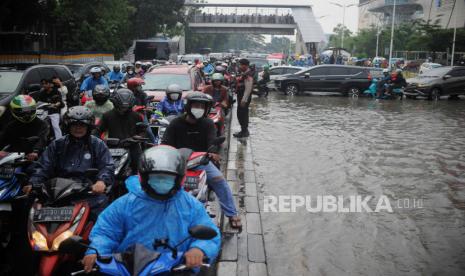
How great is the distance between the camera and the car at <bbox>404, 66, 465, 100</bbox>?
2367 cm

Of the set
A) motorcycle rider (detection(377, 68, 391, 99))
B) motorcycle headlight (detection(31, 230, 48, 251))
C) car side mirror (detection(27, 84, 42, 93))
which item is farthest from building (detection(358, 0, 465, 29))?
motorcycle headlight (detection(31, 230, 48, 251))

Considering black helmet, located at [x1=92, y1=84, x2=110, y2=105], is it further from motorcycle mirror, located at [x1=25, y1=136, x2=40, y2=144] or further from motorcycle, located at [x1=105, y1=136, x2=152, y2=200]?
motorcycle mirror, located at [x1=25, y1=136, x2=40, y2=144]

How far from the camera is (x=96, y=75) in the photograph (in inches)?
449

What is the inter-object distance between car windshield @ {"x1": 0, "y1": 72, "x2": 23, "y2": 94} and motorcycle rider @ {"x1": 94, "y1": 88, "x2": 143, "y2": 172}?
16.5 ft

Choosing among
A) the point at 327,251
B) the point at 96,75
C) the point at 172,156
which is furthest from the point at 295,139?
the point at 172,156

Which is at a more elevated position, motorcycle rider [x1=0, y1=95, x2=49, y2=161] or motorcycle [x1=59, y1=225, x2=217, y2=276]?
motorcycle rider [x1=0, y1=95, x2=49, y2=161]

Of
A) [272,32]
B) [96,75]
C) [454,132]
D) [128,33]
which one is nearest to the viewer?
[96,75]

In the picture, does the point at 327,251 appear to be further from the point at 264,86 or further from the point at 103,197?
the point at 264,86

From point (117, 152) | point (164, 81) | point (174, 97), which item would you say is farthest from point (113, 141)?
point (164, 81)

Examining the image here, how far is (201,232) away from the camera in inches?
119

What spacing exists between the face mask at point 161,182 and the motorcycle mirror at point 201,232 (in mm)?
309

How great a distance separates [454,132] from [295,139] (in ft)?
15.8

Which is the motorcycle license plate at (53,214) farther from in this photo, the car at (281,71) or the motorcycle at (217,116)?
the car at (281,71)

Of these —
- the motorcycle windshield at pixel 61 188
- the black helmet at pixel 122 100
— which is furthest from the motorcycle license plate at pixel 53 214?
the black helmet at pixel 122 100
